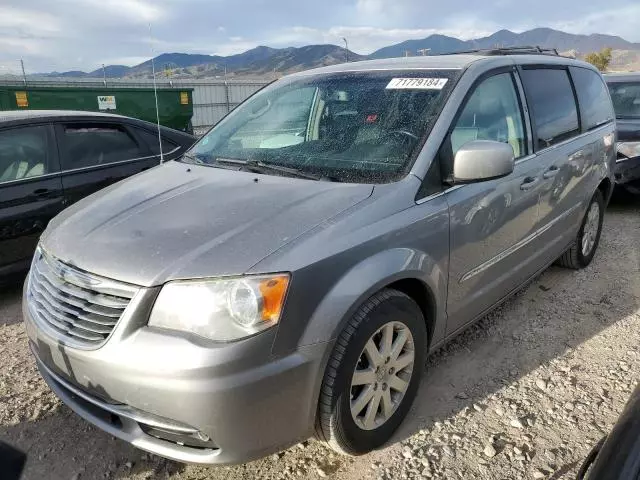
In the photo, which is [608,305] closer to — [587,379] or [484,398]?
[587,379]

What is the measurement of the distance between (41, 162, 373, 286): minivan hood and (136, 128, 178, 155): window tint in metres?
2.43

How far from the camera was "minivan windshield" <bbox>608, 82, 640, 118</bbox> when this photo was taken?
23.2ft

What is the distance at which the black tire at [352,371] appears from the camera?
2039 mm

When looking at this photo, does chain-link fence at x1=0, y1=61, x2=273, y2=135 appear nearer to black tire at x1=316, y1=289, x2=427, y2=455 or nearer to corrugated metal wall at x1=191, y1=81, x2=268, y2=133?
corrugated metal wall at x1=191, y1=81, x2=268, y2=133

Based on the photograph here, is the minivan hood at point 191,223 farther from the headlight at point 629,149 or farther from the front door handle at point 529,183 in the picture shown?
the headlight at point 629,149

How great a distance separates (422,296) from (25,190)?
3246 mm

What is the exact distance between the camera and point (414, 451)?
2.40m

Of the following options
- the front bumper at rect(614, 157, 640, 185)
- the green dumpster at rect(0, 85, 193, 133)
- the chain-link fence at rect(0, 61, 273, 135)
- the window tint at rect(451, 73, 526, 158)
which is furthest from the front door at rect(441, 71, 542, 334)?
the chain-link fence at rect(0, 61, 273, 135)

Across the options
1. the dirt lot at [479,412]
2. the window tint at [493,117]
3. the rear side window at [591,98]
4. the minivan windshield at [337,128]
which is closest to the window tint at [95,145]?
the dirt lot at [479,412]

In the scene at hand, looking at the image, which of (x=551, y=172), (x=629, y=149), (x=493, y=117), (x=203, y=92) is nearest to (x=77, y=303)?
(x=493, y=117)

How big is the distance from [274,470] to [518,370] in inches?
61.9

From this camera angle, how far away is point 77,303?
2049 millimetres

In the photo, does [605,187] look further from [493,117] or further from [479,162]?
→ [479,162]

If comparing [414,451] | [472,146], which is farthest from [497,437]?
[472,146]
